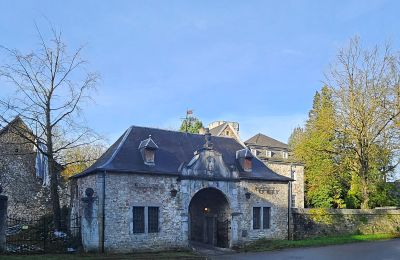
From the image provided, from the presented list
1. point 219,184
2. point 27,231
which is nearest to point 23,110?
point 27,231

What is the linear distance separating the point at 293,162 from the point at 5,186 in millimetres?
26120

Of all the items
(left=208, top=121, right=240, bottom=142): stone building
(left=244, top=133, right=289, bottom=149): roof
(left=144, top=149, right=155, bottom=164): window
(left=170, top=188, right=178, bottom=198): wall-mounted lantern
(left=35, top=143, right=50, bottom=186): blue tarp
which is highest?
(left=208, top=121, right=240, bottom=142): stone building

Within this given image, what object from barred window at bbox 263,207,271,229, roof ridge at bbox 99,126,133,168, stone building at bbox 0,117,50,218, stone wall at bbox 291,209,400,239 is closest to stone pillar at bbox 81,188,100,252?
roof ridge at bbox 99,126,133,168

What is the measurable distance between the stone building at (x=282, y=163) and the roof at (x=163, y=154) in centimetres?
1537

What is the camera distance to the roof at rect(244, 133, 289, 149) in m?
45.0

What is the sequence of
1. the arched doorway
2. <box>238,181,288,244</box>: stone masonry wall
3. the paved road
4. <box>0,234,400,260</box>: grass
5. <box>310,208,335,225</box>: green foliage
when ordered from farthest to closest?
<box>310,208,335,225</box>: green foliage → the arched doorway → <box>238,181,288,244</box>: stone masonry wall → the paved road → <box>0,234,400,260</box>: grass

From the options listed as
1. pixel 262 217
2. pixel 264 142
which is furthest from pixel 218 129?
pixel 262 217

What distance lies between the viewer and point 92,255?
Answer: 1822 centimetres

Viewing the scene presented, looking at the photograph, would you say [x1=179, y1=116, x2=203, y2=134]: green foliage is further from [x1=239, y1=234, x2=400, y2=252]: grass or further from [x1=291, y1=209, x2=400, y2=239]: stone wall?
[x1=239, y1=234, x2=400, y2=252]: grass

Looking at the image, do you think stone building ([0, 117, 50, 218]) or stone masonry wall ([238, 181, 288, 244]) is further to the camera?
stone building ([0, 117, 50, 218])

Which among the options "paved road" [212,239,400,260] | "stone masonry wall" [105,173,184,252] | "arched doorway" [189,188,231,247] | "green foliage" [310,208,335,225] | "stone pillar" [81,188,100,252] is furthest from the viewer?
"green foliage" [310,208,335,225]

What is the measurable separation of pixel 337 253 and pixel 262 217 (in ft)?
16.9

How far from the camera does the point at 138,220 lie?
2044 centimetres

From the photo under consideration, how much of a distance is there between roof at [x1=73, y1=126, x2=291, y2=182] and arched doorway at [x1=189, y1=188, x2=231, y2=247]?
2.05 metres
